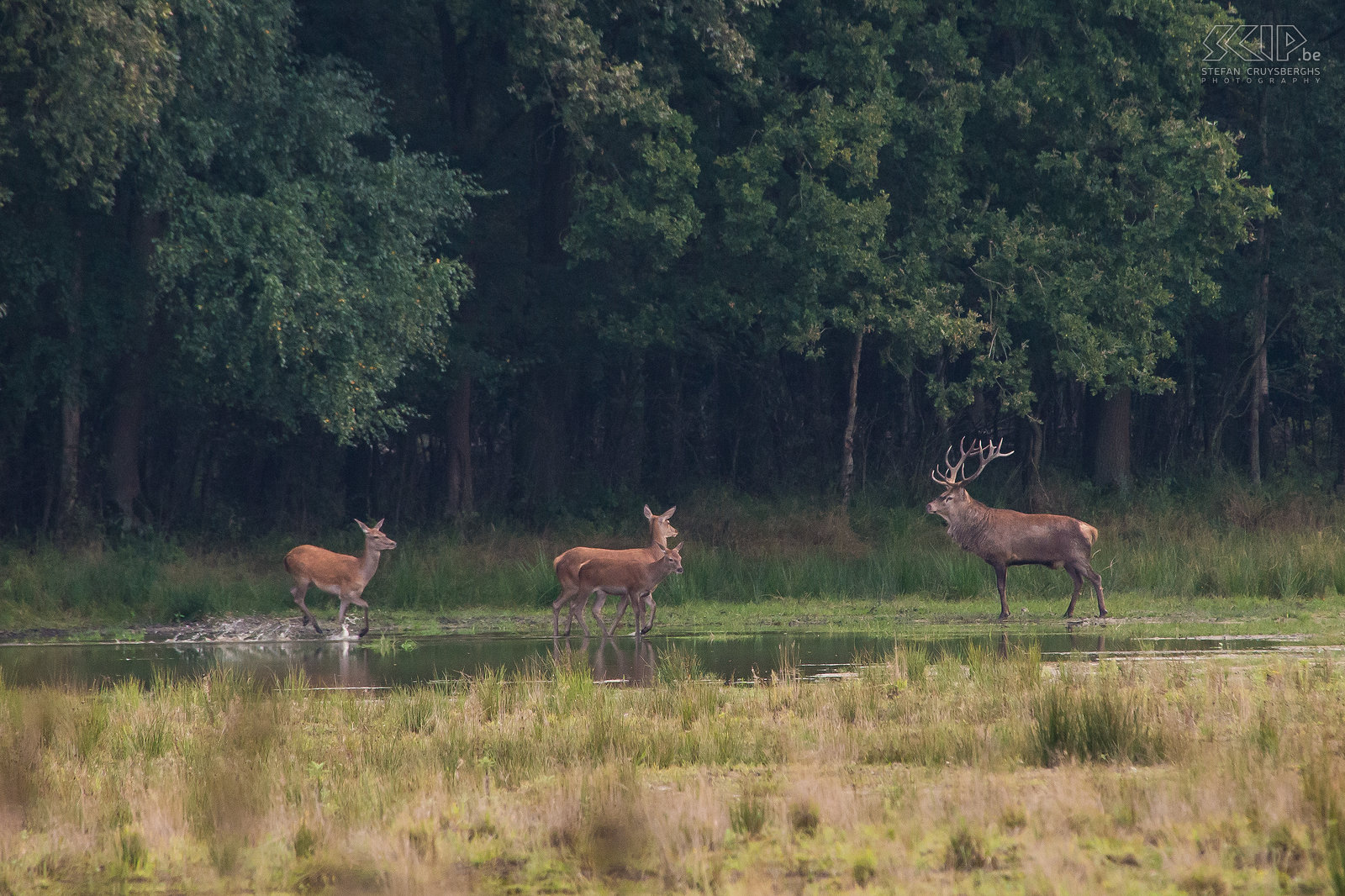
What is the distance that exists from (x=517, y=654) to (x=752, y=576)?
6358mm

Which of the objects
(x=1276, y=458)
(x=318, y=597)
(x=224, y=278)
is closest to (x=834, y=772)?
(x=318, y=597)

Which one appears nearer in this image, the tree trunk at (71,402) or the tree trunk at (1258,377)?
the tree trunk at (71,402)

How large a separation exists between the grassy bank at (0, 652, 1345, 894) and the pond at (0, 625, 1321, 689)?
1.94m

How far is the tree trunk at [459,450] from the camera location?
2903 cm

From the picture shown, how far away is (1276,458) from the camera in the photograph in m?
35.1

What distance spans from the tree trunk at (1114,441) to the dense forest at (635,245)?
7 cm

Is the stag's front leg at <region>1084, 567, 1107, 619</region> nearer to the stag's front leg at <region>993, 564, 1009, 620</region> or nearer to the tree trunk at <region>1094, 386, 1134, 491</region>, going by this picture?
the stag's front leg at <region>993, 564, 1009, 620</region>

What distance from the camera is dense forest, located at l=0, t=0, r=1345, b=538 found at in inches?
865

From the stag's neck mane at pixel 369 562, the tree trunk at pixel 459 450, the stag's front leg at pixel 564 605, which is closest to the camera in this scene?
the stag's front leg at pixel 564 605

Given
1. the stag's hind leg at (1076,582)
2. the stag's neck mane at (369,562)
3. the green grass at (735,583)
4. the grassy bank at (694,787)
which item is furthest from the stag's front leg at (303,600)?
the stag's hind leg at (1076,582)

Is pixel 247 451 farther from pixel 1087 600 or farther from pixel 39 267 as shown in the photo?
pixel 1087 600

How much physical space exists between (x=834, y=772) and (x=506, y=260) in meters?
21.7

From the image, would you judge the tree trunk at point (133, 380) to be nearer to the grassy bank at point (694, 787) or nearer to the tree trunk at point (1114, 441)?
the grassy bank at point (694, 787)
